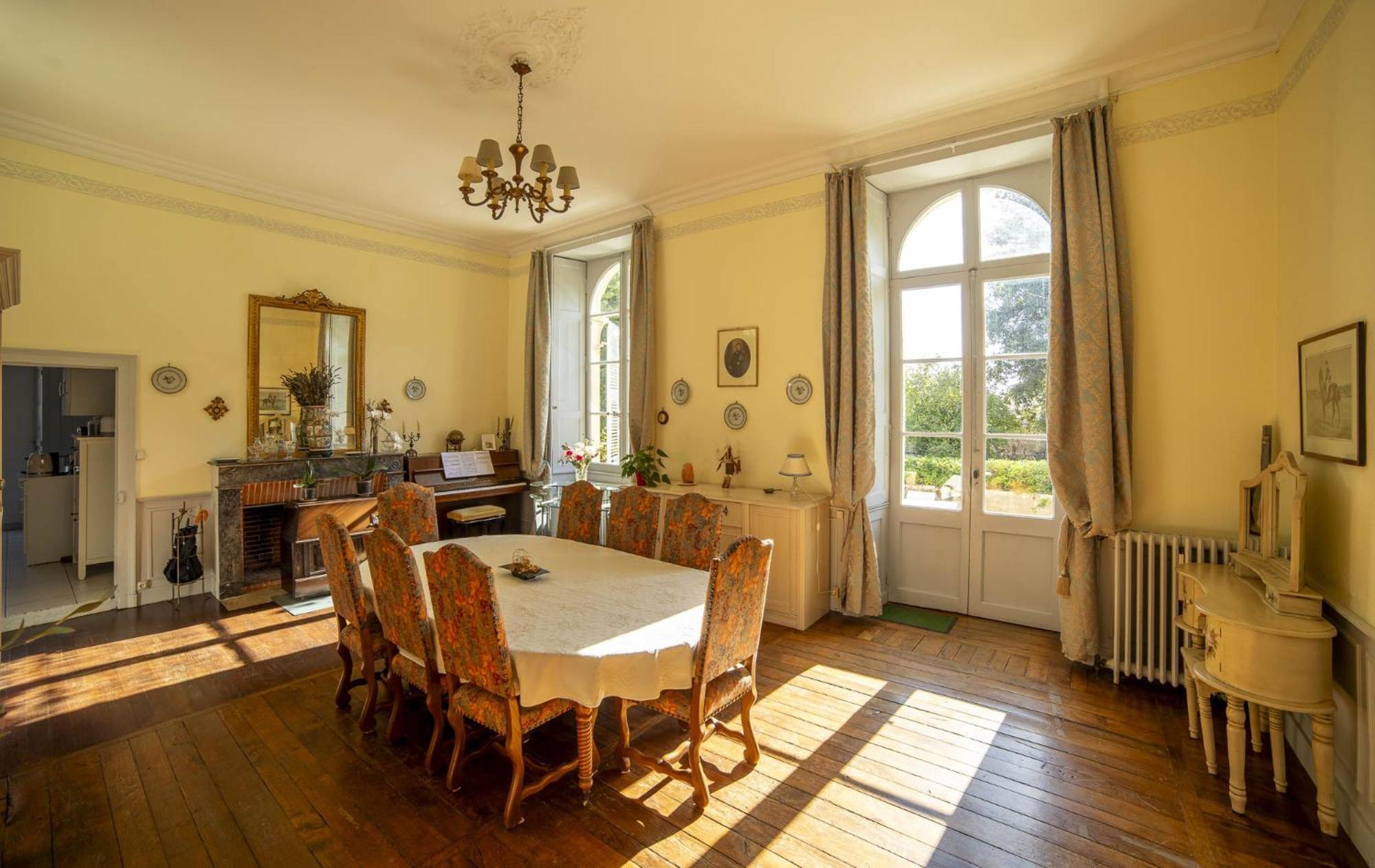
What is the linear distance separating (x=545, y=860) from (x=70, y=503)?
6.66 meters

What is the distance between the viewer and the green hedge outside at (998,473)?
410 cm

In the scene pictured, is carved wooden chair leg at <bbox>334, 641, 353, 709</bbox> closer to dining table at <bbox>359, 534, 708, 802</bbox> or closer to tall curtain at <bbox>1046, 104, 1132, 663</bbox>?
dining table at <bbox>359, 534, 708, 802</bbox>

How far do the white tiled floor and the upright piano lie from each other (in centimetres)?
243

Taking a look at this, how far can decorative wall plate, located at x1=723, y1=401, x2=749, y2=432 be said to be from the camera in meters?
4.98

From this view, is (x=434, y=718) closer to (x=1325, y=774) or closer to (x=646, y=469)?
(x=646, y=469)

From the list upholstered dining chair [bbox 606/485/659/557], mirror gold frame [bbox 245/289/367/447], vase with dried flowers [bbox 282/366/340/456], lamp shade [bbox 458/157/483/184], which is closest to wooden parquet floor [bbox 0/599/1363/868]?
upholstered dining chair [bbox 606/485/659/557]

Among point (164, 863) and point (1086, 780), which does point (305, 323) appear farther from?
point (1086, 780)

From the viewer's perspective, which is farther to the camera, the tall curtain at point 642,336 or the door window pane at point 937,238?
the tall curtain at point 642,336

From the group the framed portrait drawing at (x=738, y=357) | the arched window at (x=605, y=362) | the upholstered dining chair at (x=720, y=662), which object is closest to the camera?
the upholstered dining chair at (x=720, y=662)

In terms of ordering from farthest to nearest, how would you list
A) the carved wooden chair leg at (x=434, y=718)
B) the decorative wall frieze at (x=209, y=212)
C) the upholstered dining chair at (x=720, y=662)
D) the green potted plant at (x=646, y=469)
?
the green potted plant at (x=646, y=469)
the decorative wall frieze at (x=209, y=212)
the carved wooden chair leg at (x=434, y=718)
the upholstered dining chair at (x=720, y=662)

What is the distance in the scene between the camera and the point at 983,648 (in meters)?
3.86

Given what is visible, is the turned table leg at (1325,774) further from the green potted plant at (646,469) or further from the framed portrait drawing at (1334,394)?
the green potted plant at (646,469)

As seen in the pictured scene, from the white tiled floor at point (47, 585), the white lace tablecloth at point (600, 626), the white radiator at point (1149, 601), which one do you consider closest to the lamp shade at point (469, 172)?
the white lace tablecloth at point (600, 626)

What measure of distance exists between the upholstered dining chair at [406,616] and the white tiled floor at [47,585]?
3771 millimetres
